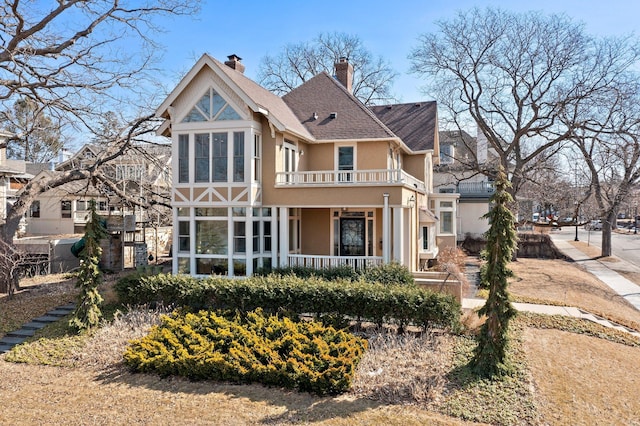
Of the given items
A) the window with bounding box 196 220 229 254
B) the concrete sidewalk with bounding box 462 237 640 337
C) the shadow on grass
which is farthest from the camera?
the window with bounding box 196 220 229 254

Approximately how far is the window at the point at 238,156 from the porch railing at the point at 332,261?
3792mm

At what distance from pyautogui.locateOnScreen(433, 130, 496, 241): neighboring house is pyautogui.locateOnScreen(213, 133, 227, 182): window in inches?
802

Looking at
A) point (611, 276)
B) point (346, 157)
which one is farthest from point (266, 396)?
point (611, 276)

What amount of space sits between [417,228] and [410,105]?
9108mm

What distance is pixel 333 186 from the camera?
54.8 feet

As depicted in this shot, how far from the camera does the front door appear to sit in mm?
20016

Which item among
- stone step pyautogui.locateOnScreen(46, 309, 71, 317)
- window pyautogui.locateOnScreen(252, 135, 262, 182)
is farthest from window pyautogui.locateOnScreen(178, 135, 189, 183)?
stone step pyautogui.locateOnScreen(46, 309, 71, 317)

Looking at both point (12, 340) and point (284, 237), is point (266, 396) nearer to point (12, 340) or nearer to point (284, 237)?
point (284, 237)

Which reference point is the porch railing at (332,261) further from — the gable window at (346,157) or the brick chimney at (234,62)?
the brick chimney at (234,62)

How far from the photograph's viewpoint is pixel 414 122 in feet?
82.2

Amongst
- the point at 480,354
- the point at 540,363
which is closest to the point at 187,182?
the point at 480,354

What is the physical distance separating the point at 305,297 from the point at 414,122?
15568mm

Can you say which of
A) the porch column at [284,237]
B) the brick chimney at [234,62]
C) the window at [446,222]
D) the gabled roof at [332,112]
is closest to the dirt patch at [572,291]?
the window at [446,222]

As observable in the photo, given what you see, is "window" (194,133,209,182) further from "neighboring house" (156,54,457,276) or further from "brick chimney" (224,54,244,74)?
"brick chimney" (224,54,244,74)
